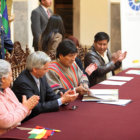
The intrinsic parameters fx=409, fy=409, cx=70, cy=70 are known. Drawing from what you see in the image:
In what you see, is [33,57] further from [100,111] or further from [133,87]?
[133,87]

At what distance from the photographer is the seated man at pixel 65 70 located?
4.05 meters

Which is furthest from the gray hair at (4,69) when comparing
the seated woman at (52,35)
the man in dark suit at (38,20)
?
the man in dark suit at (38,20)

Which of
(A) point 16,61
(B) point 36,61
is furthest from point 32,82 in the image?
(A) point 16,61

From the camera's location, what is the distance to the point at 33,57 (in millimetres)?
3490

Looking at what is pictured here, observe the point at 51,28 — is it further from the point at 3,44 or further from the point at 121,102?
the point at 121,102

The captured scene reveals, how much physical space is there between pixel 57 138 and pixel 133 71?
11.1ft

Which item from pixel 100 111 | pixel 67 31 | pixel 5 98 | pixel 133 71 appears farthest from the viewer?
pixel 67 31

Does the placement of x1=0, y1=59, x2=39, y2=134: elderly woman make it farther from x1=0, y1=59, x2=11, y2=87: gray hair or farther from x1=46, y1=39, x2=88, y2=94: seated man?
x1=46, y1=39, x2=88, y2=94: seated man

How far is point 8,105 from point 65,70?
138 cm

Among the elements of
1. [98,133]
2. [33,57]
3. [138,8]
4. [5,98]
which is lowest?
[98,133]

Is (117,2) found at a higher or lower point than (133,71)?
higher

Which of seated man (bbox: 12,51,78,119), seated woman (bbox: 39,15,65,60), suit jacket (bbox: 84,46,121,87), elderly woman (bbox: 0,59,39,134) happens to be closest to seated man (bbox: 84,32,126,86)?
suit jacket (bbox: 84,46,121,87)

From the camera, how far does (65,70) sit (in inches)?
169

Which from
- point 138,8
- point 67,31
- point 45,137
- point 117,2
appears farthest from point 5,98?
point 67,31
